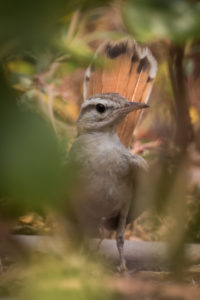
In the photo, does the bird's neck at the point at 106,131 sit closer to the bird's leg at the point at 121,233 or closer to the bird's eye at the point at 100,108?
the bird's eye at the point at 100,108

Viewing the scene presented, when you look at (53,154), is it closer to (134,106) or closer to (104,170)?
(134,106)

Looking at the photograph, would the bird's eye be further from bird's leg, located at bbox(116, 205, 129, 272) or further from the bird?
bird's leg, located at bbox(116, 205, 129, 272)

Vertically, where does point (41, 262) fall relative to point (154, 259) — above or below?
above

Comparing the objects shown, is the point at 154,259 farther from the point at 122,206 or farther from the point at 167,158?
the point at 167,158

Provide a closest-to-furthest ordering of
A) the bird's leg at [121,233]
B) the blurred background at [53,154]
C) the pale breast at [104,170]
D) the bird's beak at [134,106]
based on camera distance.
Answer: the blurred background at [53,154], the bird's beak at [134,106], the pale breast at [104,170], the bird's leg at [121,233]

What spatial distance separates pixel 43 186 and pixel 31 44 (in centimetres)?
6

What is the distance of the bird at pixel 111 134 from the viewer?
4.17 ft

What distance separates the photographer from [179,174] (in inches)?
11.5

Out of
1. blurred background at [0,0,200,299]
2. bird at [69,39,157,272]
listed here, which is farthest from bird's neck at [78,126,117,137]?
blurred background at [0,0,200,299]

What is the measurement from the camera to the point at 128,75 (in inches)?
50.6

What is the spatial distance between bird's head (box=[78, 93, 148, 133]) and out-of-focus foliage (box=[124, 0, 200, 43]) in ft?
3.09

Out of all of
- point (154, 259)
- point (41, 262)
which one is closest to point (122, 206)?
point (154, 259)

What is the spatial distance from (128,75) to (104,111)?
0.15 meters

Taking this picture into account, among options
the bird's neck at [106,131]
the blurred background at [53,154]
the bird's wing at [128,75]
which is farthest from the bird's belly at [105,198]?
the blurred background at [53,154]
